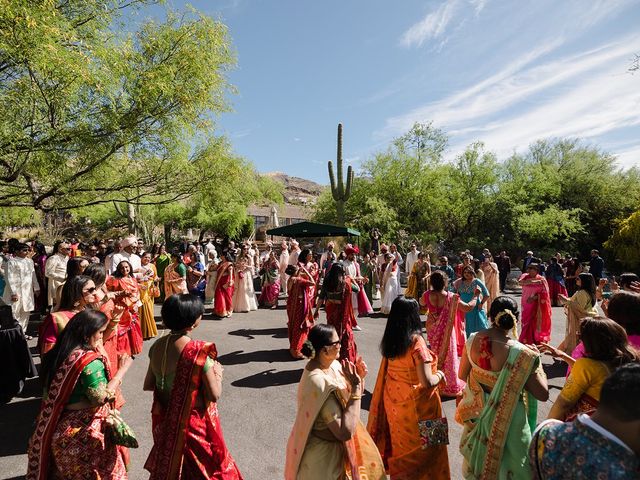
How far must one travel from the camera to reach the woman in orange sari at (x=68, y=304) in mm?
3363

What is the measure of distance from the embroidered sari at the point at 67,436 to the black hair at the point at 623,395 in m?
2.70

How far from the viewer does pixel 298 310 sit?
6883mm

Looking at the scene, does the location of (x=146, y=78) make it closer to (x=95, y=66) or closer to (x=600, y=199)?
(x=95, y=66)

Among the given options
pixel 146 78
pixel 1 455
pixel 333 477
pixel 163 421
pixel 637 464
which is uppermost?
pixel 146 78

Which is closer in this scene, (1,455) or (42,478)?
(42,478)

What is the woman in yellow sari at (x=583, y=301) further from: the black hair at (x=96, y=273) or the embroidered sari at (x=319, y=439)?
the black hair at (x=96, y=273)

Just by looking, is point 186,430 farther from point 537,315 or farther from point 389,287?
point 389,287

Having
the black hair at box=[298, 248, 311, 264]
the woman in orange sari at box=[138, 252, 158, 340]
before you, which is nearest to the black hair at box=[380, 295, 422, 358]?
the black hair at box=[298, 248, 311, 264]

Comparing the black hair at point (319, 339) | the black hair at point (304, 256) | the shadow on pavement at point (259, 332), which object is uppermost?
the black hair at point (304, 256)

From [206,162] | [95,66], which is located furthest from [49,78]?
[206,162]

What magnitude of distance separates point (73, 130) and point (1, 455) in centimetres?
535

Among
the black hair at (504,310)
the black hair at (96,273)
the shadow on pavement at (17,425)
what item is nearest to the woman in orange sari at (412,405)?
the black hair at (504,310)

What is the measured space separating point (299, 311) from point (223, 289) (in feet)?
12.2

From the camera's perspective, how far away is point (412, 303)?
10.1 ft
